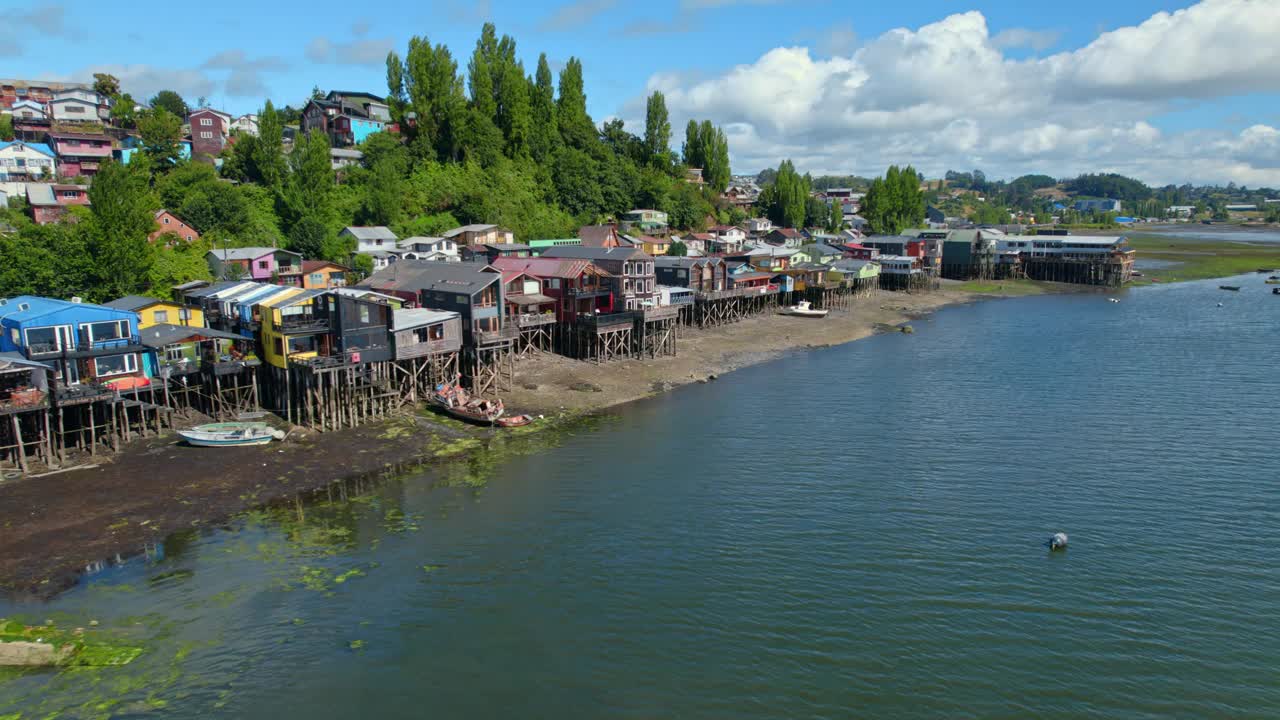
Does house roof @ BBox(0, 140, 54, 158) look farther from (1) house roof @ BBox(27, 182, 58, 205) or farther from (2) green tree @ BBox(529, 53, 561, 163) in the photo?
(2) green tree @ BBox(529, 53, 561, 163)

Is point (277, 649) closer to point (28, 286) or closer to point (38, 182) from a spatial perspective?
point (28, 286)

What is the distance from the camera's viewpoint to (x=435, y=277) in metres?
56.6

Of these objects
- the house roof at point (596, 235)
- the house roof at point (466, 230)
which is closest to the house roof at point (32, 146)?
the house roof at point (466, 230)

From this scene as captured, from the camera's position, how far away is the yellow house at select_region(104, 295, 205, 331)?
4509cm

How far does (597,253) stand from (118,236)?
38653 millimetres

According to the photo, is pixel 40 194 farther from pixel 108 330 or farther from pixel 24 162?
pixel 108 330

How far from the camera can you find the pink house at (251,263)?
68.6 metres

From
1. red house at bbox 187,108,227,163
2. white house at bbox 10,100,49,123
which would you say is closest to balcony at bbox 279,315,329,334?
red house at bbox 187,108,227,163

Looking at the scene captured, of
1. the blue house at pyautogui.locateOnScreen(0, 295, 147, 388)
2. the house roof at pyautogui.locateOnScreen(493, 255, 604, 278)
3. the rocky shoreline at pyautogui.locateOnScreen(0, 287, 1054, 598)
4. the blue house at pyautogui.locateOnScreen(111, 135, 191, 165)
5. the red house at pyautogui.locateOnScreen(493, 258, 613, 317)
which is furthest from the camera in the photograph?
the blue house at pyautogui.locateOnScreen(111, 135, 191, 165)

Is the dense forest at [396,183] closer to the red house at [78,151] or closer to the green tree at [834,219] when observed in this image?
the red house at [78,151]

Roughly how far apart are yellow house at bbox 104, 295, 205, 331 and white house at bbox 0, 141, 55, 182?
49657 millimetres

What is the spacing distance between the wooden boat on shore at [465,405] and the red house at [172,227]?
4100 centimetres

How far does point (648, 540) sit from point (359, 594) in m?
11.4

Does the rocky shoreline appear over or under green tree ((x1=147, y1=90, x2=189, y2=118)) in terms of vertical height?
under
